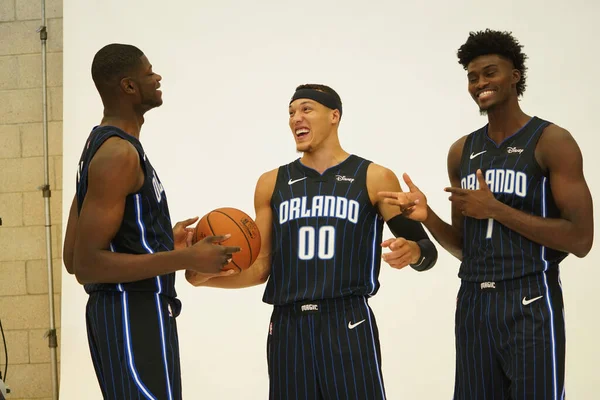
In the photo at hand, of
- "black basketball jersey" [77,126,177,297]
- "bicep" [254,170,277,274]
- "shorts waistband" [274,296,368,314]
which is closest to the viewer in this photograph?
"black basketball jersey" [77,126,177,297]

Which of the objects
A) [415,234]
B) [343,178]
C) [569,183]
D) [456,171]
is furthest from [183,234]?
[569,183]

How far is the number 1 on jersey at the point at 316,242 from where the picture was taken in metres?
3.03

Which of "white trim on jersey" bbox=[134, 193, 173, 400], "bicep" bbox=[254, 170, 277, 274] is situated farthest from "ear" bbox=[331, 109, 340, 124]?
"white trim on jersey" bbox=[134, 193, 173, 400]

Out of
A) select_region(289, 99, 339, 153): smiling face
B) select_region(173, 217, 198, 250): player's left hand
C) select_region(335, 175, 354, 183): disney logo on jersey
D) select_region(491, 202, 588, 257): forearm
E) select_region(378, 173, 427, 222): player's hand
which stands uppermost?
select_region(289, 99, 339, 153): smiling face

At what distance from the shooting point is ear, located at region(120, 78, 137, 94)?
2625mm

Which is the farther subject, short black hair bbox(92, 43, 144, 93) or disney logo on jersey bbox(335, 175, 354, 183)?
disney logo on jersey bbox(335, 175, 354, 183)

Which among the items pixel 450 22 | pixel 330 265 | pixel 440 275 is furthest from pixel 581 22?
pixel 330 265

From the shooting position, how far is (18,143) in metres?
5.79

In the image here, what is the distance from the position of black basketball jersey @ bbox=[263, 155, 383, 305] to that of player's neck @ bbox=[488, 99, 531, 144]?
54 centimetres

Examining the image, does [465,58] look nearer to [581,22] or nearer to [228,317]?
[581,22]

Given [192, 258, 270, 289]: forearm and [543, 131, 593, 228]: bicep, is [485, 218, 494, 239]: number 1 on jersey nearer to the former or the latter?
[543, 131, 593, 228]: bicep

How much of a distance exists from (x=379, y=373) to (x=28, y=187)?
371 cm

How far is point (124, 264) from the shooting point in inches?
93.3

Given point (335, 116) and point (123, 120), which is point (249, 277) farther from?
point (123, 120)
